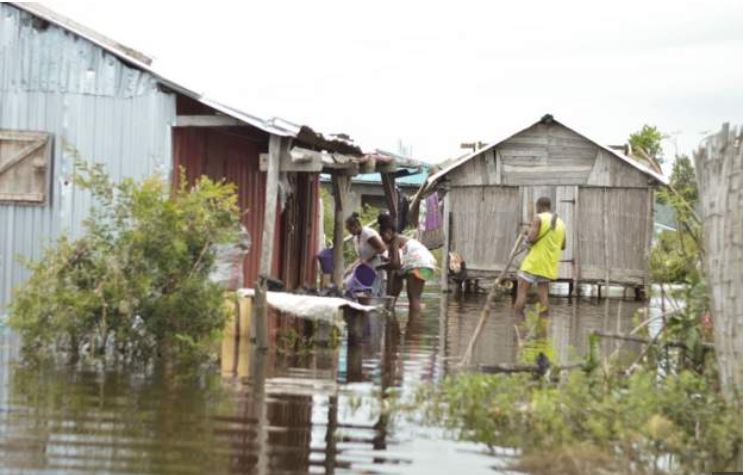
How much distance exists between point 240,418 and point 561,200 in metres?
17.9

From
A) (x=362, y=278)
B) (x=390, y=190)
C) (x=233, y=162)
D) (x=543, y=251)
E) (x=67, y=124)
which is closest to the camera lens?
(x=67, y=124)

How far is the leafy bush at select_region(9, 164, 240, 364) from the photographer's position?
1250 centimetres

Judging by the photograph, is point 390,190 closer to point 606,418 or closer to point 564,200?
point 564,200

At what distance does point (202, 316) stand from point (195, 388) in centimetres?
156

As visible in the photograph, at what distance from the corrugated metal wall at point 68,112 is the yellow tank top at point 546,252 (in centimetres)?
668

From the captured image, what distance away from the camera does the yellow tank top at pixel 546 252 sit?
2062 centimetres

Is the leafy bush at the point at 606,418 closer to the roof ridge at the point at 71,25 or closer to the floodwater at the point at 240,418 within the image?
the floodwater at the point at 240,418

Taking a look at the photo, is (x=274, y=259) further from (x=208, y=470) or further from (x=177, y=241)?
(x=208, y=470)

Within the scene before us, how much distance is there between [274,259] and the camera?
2122 cm

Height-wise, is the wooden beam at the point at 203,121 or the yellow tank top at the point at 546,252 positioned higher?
the wooden beam at the point at 203,121

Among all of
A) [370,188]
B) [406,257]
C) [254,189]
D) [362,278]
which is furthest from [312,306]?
[370,188]

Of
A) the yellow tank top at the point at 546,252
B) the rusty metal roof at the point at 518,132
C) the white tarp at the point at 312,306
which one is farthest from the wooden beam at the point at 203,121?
the rusty metal roof at the point at 518,132

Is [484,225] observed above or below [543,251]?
above

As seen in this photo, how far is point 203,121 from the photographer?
51.7ft
